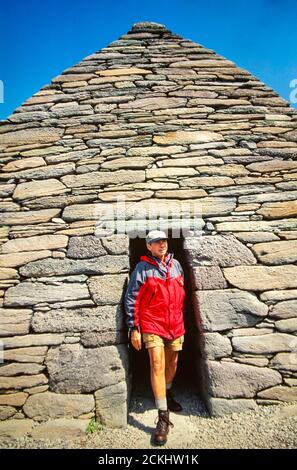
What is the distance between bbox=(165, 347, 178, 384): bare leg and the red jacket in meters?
0.21

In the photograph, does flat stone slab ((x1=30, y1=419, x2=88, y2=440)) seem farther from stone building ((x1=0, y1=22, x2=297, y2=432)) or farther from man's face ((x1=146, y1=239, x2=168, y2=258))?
man's face ((x1=146, y1=239, x2=168, y2=258))

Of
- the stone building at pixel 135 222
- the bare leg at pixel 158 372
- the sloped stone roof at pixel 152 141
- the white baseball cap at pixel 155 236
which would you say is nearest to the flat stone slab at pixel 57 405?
the stone building at pixel 135 222

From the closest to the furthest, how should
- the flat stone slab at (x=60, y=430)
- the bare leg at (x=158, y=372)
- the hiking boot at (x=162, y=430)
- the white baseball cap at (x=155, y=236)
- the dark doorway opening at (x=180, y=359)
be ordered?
the hiking boot at (x=162, y=430)
the flat stone slab at (x=60, y=430)
the bare leg at (x=158, y=372)
the white baseball cap at (x=155, y=236)
the dark doorway opening at (x=180, y=359)

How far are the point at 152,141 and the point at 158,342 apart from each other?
233cm

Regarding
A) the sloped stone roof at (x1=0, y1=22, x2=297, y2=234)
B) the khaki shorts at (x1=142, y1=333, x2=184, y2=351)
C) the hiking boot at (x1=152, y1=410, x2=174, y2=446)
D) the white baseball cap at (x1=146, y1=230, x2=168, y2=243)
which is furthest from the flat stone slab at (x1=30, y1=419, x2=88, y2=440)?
the sloped stone roof at (x1=0, y1=22, x2=297, y2=234)

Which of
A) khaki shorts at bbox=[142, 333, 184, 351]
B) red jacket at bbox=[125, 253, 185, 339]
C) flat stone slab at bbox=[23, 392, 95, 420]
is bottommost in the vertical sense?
flat stone slab at bbox=[23, 392, 95, 420]

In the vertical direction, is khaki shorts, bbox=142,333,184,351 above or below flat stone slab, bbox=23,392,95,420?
above

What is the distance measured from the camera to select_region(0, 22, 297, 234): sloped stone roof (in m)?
3.21

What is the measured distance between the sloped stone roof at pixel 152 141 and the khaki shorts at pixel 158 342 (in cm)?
132

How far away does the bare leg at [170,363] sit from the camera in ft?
9.39

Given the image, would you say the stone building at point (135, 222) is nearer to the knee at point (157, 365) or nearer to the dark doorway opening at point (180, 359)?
the dark doorway opening at point (180, 359)

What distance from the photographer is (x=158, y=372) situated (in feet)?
8.70

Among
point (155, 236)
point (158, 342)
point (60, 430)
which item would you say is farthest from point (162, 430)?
point (155, 236)
